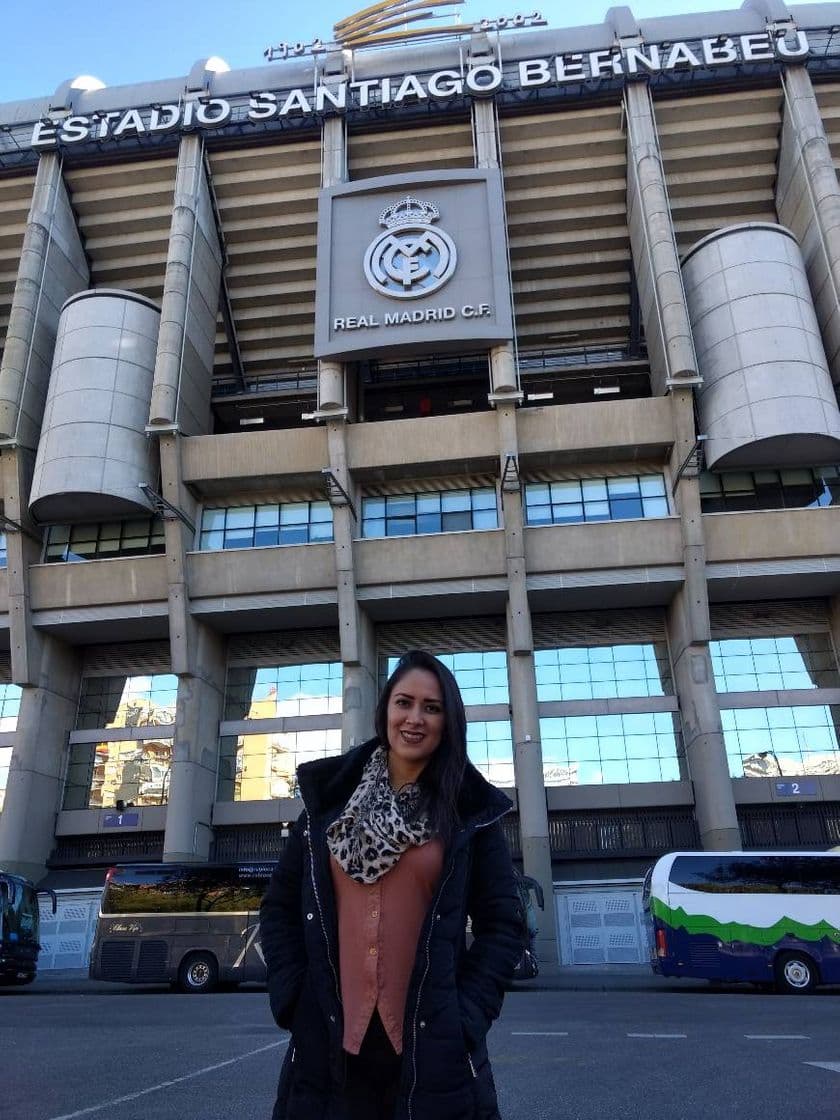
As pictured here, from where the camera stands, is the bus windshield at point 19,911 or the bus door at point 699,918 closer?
the bus door at point 699,918

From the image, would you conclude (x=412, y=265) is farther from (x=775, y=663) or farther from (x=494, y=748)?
(x=775, y=663)

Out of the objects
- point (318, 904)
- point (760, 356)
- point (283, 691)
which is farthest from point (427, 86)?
point (318, 904)

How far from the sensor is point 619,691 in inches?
1150

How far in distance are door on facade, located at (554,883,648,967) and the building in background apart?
12 cm

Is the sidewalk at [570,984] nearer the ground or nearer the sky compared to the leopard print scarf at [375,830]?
nearer the ground

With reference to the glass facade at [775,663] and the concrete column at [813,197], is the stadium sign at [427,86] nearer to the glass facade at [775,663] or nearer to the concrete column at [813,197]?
the concrete column at [813,197]

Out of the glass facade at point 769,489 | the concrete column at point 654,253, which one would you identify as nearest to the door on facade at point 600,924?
the glass facade at point 769,489

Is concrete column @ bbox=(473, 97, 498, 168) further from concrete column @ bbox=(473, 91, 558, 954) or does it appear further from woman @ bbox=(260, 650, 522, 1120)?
woman @ bbox=(260, 650, 522, 1120)

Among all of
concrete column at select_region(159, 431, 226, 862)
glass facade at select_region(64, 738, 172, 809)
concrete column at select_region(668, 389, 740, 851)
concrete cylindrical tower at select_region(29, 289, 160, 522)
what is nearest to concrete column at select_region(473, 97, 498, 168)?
concrete column at select_region(668, 389, 740, 851)

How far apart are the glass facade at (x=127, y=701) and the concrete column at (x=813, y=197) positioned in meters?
26.5

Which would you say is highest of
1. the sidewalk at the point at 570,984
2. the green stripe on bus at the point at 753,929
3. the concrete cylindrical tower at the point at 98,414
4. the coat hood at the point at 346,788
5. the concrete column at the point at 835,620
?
the concrete cylindrical tower at the point at 98,414

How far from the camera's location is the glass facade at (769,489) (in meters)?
28.8

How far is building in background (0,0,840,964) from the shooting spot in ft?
88.8

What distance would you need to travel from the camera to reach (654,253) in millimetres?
28172
